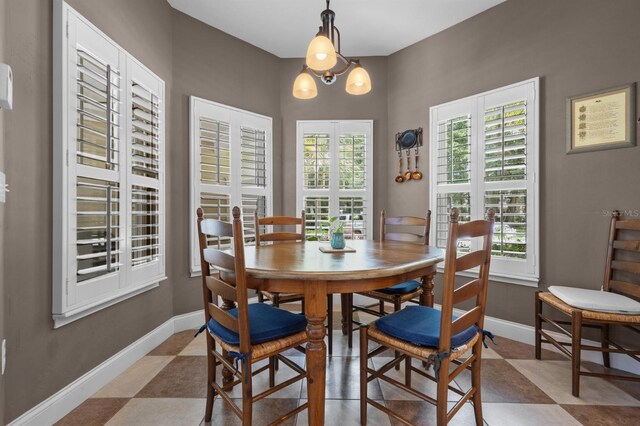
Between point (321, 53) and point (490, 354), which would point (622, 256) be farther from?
point (321, 53)

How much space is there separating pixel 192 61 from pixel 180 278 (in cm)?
204

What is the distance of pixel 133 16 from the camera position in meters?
Answer: 2.20

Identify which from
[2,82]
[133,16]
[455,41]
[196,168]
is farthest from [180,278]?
[455,41]

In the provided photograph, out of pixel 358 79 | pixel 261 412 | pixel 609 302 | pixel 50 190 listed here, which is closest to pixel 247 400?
pixel 261 412

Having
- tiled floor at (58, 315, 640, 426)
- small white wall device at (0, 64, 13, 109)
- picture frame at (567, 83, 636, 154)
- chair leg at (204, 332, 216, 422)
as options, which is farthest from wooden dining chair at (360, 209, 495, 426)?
small white wall device at (0, 64, 13, 109)

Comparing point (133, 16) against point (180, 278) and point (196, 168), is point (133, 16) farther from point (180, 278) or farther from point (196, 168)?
point (180, 278)

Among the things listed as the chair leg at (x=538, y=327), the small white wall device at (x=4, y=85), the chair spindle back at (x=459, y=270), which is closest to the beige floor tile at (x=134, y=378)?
the small white wall device at (x=4, y=85)

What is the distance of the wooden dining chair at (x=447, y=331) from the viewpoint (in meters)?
1.20

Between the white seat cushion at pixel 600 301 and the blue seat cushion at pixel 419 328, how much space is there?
93cm

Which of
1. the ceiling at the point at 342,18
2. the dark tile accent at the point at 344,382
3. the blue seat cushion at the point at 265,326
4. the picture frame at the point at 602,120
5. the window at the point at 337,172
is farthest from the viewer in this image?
the window at the point at 337,172

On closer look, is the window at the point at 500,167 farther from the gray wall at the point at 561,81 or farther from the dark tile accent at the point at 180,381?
the dark tile accent at the point at 180,381

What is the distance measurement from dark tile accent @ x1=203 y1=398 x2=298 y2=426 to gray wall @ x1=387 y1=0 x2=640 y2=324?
6.66 feet

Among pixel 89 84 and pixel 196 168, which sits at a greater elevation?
pixel 89 84

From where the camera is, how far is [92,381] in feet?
5.89
